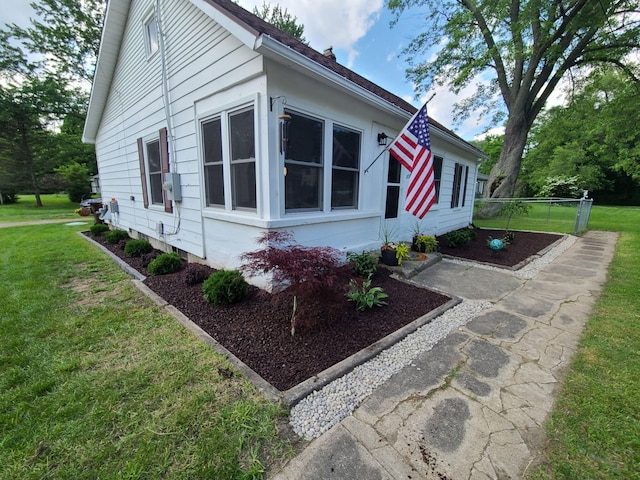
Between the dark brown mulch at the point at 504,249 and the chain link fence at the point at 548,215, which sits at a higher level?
the chain link fence at the point at 548,215

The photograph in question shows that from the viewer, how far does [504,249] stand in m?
6.68

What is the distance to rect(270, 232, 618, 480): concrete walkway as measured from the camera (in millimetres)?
1488

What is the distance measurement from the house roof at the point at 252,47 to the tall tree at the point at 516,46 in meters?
4.95

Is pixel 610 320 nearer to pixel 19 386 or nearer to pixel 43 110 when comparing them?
pixel 19 386

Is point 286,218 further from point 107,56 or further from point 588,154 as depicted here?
point 588,154

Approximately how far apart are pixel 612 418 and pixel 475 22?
52.4 ft

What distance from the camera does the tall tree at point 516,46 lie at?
959cm

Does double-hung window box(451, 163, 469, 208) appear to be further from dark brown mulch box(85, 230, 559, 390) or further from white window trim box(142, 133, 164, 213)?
white window trim box(142, 133, 164, 213)

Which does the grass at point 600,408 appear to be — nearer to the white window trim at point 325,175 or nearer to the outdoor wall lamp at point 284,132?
the white window trim at point 325,175

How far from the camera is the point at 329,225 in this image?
4289mm

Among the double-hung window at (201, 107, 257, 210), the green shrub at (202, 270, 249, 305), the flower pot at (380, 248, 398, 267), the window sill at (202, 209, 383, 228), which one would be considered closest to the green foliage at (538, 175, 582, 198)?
the flower pot at (380, 248, 398, 267)

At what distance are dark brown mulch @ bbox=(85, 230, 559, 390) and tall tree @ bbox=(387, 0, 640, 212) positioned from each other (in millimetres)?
10953

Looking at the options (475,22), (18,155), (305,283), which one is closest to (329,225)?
(305,283)

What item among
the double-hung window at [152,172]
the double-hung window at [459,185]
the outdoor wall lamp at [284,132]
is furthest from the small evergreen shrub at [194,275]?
the double-hung window at [459,185]
